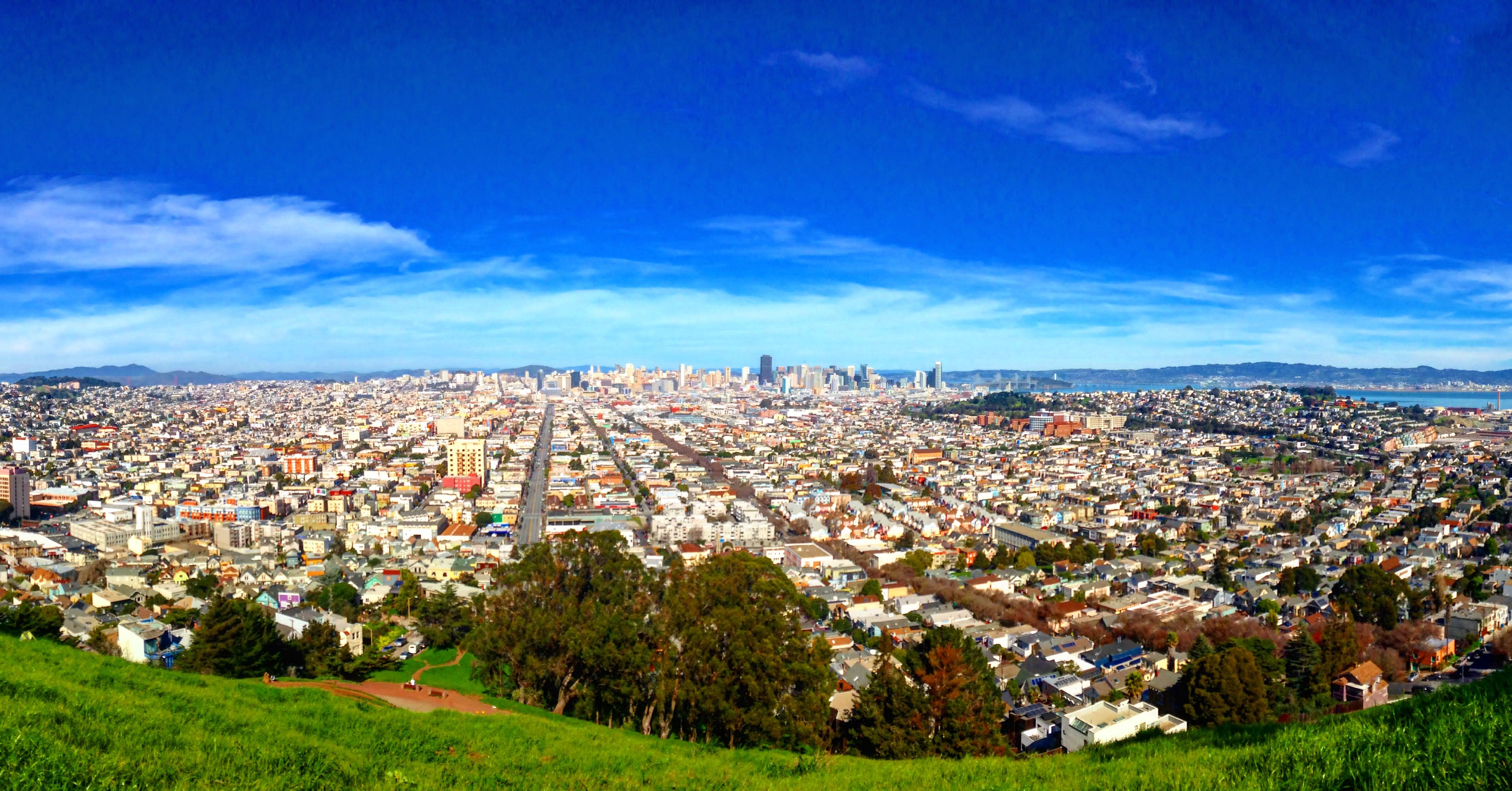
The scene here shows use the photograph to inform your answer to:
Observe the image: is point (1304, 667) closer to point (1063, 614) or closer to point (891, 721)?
point (1063, 614)

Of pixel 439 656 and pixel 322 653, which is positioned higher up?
pixel 322 653

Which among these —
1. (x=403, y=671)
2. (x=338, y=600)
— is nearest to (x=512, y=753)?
(x=403, y=671)

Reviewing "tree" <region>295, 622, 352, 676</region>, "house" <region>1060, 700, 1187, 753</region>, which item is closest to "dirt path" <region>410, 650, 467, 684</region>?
"tree" <region>295, 622, 352, 676</region>

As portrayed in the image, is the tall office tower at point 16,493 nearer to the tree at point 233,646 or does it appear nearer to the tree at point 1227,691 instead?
the tree at point 233,646

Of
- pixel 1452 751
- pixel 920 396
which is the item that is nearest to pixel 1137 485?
pixel 1452 751

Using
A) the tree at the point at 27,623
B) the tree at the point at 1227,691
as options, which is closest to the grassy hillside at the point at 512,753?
the tree at the point at 27,623

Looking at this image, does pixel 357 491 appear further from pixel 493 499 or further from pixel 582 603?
pixel 582 603
